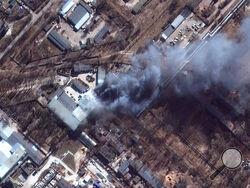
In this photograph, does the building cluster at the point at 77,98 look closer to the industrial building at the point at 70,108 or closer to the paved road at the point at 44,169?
the industrial building at the point at 70,108

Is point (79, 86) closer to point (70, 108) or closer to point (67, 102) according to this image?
point (67, 102)

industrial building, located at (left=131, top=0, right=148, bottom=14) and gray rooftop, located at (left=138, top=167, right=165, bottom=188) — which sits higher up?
industrial building, located at (left=131, top=0, right=148, bottom=14)

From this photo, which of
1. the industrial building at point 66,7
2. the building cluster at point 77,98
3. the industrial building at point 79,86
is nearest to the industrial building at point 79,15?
the industrial building at point 66,7

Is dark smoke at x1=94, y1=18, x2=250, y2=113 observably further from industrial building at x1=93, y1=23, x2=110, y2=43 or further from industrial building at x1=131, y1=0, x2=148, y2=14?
industrial building at x1=131, y1=0, x2=148, y2=14

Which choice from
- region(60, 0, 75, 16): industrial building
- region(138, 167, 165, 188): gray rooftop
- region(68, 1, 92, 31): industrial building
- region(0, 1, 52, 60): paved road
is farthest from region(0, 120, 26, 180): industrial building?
region(60, 0, 75, 16): industrial building

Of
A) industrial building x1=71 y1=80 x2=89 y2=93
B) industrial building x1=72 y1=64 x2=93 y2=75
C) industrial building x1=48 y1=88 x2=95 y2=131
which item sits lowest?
industrial building x1=48 y1=88 x2=95 y2=131

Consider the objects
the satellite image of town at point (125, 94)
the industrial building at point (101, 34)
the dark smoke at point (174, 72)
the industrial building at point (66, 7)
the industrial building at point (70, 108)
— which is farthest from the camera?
the industrial building at point (66, 7)

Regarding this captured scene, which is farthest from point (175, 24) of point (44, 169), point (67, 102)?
point (44, 169)
